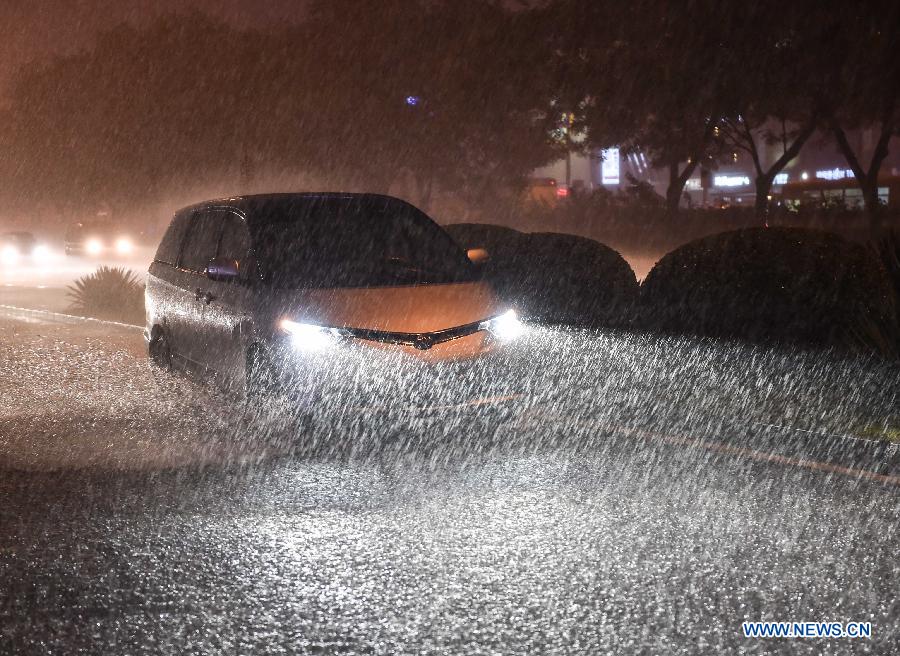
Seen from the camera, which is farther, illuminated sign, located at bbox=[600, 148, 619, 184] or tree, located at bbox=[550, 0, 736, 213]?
illuminated sign, located at bbox=[600, 148, 619, 184]

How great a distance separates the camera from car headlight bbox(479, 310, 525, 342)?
8.39m

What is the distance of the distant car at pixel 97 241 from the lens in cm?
4619

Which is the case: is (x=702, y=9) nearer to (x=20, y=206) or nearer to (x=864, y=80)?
(x=864, y=80)

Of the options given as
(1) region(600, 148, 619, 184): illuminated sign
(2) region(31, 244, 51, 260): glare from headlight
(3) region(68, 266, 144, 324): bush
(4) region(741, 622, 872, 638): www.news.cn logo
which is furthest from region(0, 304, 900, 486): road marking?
(1) region(600, 148, 619, 184): illuminated sign

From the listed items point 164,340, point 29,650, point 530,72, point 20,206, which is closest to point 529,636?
point 29,650

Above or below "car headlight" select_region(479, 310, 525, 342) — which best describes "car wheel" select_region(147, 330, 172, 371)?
below

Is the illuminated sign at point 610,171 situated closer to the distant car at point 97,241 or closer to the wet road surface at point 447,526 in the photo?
the distant car at point 97,241

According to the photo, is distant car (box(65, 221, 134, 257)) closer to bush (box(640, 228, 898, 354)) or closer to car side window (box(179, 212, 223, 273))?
bush (box(640, 228, 898, 354))

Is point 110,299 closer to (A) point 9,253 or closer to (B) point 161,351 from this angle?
(B) point 161,351

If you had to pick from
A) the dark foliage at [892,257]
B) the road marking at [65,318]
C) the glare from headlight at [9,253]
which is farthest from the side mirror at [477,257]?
the glare from headlight at [9,253]

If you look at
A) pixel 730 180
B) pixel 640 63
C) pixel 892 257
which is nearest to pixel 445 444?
pixel 892 257

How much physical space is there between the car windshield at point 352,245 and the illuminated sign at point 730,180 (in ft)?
491

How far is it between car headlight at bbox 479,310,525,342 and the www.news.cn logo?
13.3ft

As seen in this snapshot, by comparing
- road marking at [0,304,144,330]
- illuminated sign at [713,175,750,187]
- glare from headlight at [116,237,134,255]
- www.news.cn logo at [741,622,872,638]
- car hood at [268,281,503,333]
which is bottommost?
www.news.cn logo at [741,622,872,638]
